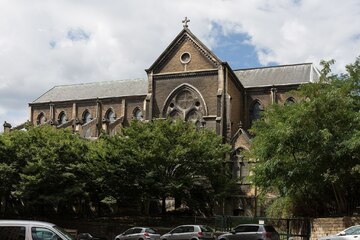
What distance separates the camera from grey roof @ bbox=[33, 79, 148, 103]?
6731 centimetres

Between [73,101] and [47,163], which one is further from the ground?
[73,101]

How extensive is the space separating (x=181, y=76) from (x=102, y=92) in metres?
19.0

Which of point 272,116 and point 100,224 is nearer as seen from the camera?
point 272,116

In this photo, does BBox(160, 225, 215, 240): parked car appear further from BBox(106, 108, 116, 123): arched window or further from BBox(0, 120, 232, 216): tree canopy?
BBox(106, 108, 116, 123): arched window

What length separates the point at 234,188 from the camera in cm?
4753

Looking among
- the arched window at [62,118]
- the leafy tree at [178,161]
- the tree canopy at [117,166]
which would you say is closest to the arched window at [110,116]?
the arched window at [62,118]

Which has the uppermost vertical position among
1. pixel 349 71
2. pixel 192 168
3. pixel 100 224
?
pixel 349 71

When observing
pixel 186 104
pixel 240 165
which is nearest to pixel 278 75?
pixel 186 104

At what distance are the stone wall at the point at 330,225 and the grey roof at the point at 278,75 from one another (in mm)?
29164

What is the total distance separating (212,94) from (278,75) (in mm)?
10722

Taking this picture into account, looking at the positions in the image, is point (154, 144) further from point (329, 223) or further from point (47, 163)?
point (329, 223)

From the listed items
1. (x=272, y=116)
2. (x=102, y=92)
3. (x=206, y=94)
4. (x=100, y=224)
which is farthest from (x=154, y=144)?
(x=102, y=92)

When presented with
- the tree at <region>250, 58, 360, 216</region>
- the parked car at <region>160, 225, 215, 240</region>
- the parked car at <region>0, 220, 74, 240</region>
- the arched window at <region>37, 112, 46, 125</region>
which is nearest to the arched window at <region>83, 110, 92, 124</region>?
the arched window at <region>37, 112, 46, 125</region>

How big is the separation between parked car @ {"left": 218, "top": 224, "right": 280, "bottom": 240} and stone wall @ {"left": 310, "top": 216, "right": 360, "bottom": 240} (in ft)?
12.0
